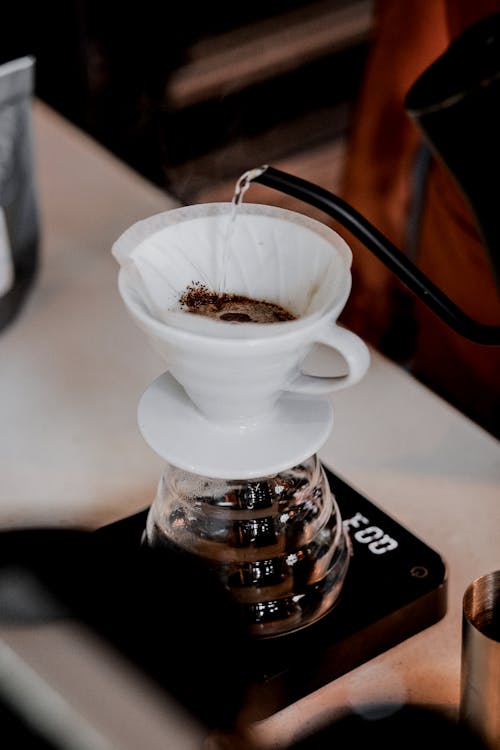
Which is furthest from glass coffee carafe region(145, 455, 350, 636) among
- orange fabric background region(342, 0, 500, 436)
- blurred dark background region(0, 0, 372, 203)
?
blurred dark background region(0, 0, 372, 203)

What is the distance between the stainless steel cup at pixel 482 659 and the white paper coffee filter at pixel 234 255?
0.22 meters

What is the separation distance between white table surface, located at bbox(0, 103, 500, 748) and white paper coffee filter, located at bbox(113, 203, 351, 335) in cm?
32

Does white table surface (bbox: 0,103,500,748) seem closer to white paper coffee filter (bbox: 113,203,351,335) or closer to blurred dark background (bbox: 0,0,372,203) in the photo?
white paper coffee filter (bbox: 113,203,351,335)

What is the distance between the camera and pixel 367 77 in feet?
5.49

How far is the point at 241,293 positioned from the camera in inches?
30.5

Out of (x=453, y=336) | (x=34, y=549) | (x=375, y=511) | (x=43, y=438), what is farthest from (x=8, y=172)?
(x=453, y=336)

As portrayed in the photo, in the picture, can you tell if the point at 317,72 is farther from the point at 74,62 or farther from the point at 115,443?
the point at 115,443

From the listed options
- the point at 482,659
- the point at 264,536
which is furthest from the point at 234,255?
the point at 482,659

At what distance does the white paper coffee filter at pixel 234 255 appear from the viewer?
73 cm

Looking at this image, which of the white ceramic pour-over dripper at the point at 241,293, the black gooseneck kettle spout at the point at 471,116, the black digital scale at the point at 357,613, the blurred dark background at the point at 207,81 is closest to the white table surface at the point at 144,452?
the black digital scale at the point at 357,613

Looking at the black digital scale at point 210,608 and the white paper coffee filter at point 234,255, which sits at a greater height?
the white paper coffee filter at point 234,255

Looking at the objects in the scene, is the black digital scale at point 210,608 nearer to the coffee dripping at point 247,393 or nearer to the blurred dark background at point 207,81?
the coffee dripping at point 247,393

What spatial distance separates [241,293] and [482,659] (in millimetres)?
301

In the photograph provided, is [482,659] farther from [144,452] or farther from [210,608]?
[144,452]
